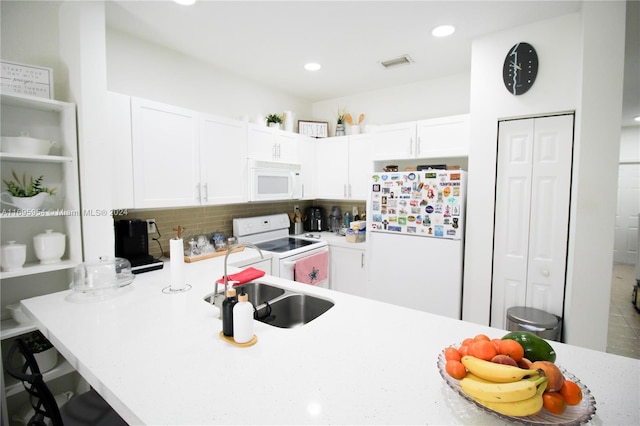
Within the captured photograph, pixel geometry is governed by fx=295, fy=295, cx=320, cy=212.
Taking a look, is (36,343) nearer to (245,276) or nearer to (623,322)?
(245,276)

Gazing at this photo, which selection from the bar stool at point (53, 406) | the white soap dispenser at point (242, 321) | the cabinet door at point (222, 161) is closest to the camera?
the bar stool at point (53, 406)

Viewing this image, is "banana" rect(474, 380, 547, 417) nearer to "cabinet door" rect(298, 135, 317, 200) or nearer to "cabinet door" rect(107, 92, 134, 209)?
"cabinet door" rect(107, 92, 134, 209)

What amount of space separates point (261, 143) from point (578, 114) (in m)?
2.56

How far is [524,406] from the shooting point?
0.69 meters

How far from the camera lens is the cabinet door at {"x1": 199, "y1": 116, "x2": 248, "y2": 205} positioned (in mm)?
2488

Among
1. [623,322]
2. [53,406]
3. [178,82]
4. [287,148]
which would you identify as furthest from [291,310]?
[623,322]

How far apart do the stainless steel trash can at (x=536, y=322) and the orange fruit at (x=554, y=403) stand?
1.65 m

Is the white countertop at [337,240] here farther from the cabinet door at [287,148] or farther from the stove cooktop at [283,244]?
the cabinet door at [287,148]

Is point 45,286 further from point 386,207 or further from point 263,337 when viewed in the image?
point 386,207

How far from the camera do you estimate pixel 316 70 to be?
300 centimetres

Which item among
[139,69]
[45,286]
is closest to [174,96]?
[139,69]

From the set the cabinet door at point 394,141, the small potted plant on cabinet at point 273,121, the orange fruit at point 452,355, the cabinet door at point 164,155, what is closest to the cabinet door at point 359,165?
the cabinet door at point 394,141

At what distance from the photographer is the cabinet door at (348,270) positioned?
10.5ft

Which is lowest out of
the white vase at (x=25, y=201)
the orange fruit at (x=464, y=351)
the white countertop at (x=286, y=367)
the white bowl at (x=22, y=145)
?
the white countertop at (x=286, y=367)
